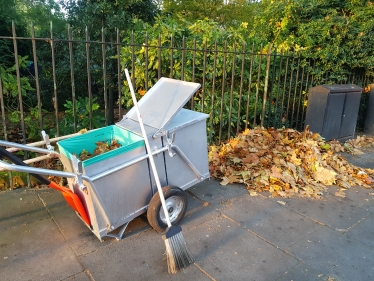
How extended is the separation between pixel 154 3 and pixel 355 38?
5.52 meters

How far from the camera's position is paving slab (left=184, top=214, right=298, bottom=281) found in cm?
245

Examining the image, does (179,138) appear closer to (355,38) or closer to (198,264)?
(198,264)

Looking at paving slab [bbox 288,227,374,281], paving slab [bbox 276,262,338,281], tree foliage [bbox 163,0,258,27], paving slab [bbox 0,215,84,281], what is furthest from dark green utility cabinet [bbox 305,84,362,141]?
tree foliage [bbox 163,0,258,27]

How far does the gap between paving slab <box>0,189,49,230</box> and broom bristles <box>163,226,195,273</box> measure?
1.55m

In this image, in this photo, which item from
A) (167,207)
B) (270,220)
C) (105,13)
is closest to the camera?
(167,207)

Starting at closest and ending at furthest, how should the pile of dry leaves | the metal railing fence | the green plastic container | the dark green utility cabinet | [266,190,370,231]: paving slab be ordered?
the green plastic container, [266,190,370,231]: paving slab, the pile of dry leaves, the metal railing fence, the dark green utility cabinet

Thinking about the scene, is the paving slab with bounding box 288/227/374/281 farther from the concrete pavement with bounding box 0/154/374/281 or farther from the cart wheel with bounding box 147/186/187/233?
the cart wheel with bounding box 147/186/187/233

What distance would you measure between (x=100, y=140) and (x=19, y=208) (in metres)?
1.23

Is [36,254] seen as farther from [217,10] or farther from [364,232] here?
[217,10]

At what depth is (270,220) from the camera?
10.7 ft

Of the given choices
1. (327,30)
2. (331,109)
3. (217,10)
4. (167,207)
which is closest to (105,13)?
(327,30)

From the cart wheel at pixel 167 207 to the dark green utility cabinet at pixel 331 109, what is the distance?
401 centimetres

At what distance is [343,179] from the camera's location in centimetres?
433

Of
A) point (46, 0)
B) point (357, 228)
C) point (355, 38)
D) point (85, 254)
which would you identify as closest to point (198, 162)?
point (85, 254)
